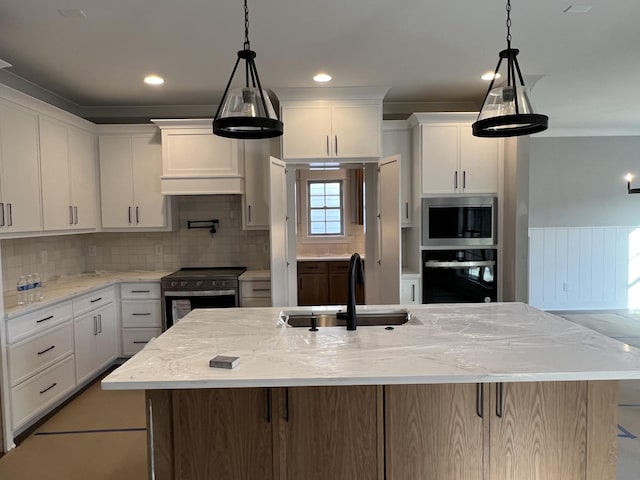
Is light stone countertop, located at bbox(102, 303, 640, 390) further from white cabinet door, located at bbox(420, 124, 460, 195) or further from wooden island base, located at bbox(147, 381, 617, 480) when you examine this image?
white cabinet door, located at bbox(420, 124, 460, 195)

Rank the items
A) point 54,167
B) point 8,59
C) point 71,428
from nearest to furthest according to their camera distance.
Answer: point 71,428 < point 8,59 < point 54,167

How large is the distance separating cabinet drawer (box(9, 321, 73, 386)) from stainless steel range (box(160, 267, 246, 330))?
35.1 inches

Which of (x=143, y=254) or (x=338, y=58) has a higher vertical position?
(x=338, y=58)

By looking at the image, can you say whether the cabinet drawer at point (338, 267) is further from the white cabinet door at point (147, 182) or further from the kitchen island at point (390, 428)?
the kitchen island at point (390, 428)

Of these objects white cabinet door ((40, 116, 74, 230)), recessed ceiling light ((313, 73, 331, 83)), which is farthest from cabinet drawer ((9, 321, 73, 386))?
recessed ceiling light ((313, 73, 331, 83))

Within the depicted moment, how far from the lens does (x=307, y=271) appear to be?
6.24m

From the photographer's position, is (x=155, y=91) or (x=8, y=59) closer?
(x=8, y=59)

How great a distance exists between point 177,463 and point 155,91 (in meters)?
3.46

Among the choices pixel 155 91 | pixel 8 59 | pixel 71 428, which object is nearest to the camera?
pixel 71 428

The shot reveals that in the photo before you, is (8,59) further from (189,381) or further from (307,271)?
(307,271)

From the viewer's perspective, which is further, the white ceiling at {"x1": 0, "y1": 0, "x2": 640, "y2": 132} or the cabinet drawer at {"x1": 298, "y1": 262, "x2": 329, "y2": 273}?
the cabinet drawer at {"x1": 298, "y1": 262, "x2": 329, "y2": 273}

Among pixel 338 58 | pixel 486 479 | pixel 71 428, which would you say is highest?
pixel 338 58

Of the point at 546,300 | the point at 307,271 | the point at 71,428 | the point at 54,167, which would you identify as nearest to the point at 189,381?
the point at 71,428

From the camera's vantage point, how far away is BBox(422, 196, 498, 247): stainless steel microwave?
13.6ft
